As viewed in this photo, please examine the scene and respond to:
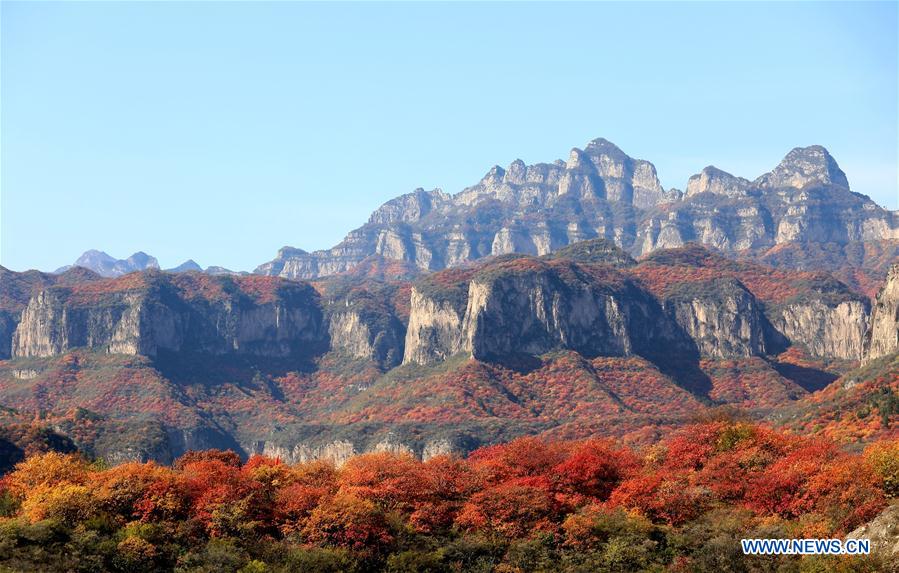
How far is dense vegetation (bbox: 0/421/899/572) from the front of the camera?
9938cm

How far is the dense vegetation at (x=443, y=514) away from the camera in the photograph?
9938 centimetres

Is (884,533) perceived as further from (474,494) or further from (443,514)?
(443,514)

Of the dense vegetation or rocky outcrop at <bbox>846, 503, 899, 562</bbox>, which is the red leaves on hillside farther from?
rocky outcrop at <bbox>846, 503, 899, 562</bbox>

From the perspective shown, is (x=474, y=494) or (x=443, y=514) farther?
(x=474, y=494)

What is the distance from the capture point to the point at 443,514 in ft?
371

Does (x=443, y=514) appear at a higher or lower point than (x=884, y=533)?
lower

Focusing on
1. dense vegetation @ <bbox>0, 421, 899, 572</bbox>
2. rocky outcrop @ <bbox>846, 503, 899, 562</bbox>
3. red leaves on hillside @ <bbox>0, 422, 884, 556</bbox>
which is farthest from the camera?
red leaves on hillside @ <bbox>0, 422, 884, 556</bbox>

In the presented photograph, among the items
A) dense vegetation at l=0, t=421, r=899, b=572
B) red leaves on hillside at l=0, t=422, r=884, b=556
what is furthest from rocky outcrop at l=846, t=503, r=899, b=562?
red leaves on hillside at l=0, t=422, r=884, b=556

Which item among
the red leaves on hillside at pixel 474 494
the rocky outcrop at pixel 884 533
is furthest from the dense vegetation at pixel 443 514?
the rocky outcrop at pixel 884 533

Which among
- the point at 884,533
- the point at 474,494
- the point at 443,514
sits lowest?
the point at 443,514

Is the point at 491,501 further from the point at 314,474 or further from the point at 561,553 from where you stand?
the point at 314,474

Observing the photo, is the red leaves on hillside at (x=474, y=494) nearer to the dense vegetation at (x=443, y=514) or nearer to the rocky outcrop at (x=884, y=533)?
the dense vegetation at (x=443, y=514)

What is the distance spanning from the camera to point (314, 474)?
12656 cm

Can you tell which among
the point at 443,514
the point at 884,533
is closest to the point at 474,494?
the point at 443,514
